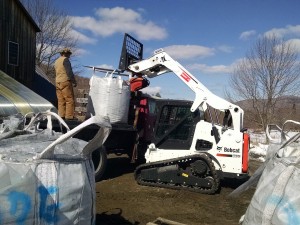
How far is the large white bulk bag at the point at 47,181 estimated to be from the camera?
2.16 m

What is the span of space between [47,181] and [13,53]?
15.9 meters

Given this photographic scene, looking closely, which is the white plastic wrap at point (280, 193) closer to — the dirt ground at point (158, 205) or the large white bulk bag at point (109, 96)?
the dirt ground at point (158, 205)

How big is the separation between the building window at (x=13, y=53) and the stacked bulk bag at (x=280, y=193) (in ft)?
52.0

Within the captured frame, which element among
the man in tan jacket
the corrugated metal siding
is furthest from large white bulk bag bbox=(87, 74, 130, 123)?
the corrugated metal siding

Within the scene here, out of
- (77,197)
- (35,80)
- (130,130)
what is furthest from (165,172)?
(35,80)

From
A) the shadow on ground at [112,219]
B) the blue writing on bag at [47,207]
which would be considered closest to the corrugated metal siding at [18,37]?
the shadow on ground at [112,219]

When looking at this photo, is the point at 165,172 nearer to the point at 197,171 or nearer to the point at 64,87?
the point at 197,171

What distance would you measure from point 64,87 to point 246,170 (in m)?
4.50

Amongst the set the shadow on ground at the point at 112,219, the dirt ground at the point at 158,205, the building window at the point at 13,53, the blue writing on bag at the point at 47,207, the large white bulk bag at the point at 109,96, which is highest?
the building window at the point at 13,53

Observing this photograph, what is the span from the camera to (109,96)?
8.20 meters

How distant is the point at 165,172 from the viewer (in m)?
7.84

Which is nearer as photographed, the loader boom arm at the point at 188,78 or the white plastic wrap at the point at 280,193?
the white plastic wrap at the point at 280,193

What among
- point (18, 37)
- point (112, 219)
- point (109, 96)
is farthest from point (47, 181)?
point (18, 37)

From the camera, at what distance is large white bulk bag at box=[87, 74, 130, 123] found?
820cm
